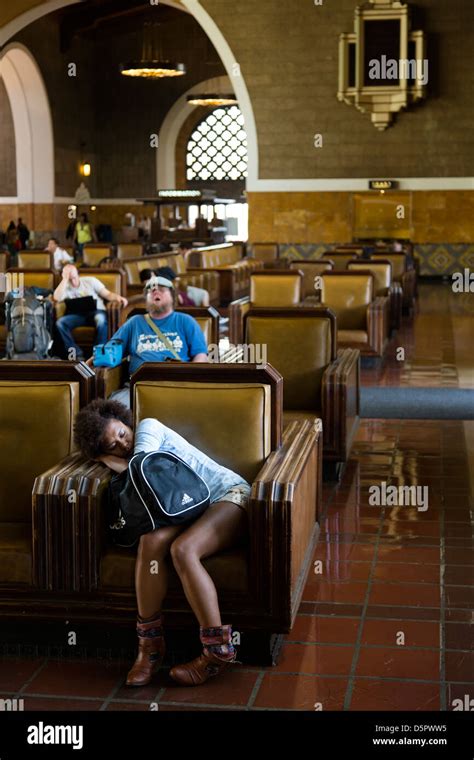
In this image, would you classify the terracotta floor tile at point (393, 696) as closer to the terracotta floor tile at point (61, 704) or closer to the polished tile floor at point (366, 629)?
the polished tile floor at point (366, 629)

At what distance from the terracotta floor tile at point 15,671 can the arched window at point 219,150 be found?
32.4m

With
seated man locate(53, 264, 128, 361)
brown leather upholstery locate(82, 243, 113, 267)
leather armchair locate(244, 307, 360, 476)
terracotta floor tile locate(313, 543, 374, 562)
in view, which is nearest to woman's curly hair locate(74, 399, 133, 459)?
terracotta floor tile locate(313, 543, 374, 562)

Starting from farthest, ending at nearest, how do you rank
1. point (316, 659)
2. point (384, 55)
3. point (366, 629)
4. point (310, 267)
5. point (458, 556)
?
point (384, 55) < point (310, 267) < point (458, 556) < point (366, 629) < point (316, 659)

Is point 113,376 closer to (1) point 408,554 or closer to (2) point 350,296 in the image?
(1) point 408,554

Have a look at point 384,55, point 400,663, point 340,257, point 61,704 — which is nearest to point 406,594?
point 400,663

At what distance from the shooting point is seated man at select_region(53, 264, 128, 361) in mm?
9273

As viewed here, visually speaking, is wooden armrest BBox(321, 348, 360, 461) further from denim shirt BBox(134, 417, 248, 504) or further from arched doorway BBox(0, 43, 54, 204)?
arched doorway BBox(0, 43, 54, 204)

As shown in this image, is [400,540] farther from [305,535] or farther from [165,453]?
[165,453]

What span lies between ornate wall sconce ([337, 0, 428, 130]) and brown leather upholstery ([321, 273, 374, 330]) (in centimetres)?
1131

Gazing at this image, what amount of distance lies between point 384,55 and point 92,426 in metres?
18.3

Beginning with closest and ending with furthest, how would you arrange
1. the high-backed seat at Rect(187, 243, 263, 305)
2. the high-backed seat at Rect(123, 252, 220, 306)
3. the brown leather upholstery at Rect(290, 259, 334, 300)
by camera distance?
the high-backed seat at Rect(123, 252, 220, 306) < the brown leather upholstery at Rect(290, 259, 334, 300) < the high-backed seat at Rect(187, 243, 263, 305)

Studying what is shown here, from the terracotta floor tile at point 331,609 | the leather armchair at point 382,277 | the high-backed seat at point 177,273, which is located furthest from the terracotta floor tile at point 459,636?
the leather armchair at point 382,277

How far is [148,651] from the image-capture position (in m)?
3.45

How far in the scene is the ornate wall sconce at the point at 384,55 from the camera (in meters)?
20.3
